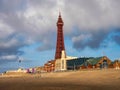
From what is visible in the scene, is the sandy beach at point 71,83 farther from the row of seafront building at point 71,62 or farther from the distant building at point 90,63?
the distant building at point 90,63

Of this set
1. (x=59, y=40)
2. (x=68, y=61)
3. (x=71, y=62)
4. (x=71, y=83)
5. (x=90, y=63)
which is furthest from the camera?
(x=59, y=40)

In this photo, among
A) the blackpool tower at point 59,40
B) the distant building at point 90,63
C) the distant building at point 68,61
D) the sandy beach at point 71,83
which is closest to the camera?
the sandy beach at point 71,83

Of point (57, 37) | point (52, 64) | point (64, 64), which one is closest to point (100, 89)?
point (64, 64)

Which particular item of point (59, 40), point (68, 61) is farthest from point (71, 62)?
point (59, 40)

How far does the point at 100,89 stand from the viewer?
71.1 feet

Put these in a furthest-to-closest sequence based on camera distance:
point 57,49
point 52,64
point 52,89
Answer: point 57,49 < point 52,64 < point 52,89

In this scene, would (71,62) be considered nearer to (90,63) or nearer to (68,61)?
(68,61)

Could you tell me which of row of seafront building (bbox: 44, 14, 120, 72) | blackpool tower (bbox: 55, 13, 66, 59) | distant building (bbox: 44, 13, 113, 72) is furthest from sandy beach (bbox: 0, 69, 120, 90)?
blackpool tower (bbox: 55, 13, 66, 59)

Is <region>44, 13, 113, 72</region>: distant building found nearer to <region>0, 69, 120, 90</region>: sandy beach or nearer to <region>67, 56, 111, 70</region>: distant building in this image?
<region>67, 56, 111, 70</region>: distant building

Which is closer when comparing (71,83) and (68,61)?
(71,83)

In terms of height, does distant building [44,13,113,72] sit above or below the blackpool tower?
below

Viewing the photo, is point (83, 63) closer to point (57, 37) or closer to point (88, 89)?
point (57, 37)

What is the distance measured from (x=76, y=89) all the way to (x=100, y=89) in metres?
2.08

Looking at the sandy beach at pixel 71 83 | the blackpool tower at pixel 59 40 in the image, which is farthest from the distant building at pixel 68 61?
the sandy beach at pixel 71 83
